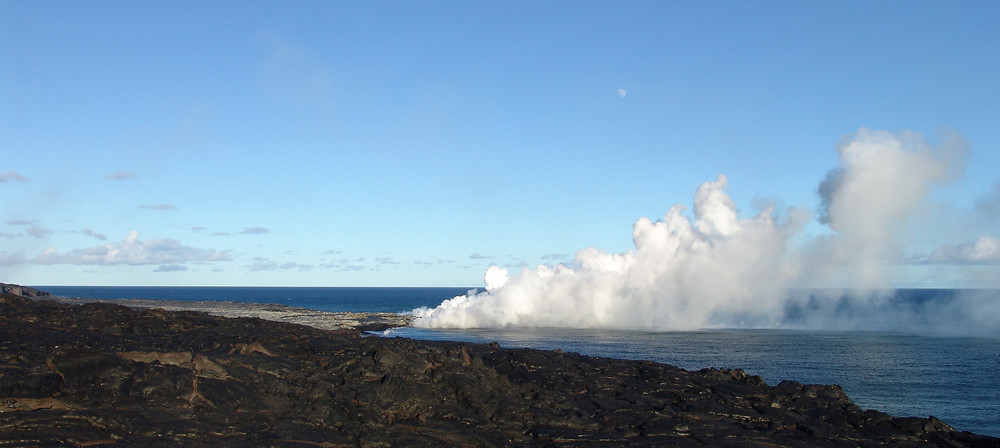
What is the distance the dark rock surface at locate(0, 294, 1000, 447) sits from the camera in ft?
85.4

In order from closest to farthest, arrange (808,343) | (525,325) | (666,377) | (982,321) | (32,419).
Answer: (32,419) < (666,377) < (808,343) < (525,325) < (982,321)

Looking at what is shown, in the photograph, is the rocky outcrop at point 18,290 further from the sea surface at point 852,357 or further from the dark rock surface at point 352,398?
the dark rock surface at point 352,398

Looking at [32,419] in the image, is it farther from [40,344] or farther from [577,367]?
[577,367]

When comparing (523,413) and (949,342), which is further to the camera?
(949,342)

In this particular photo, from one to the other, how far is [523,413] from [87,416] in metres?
17.2

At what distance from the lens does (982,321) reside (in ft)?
511

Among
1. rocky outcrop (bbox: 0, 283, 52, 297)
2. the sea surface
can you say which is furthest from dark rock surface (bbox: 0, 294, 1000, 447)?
rocky outcrop (bbox: 0, 283, 52, 297)

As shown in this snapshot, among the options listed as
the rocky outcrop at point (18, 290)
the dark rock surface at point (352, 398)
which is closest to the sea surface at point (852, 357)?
the dark rock surface at point (352, 398)

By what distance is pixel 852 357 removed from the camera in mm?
87188

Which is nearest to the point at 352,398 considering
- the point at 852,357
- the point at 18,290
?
the point at 852,357

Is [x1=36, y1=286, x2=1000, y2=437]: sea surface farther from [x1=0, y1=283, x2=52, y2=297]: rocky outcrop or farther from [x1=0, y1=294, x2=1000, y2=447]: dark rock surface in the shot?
[x1=0, y1=283, x2=52, y2=297]: rocky outcrop

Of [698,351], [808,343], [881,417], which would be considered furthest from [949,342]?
[881,417]

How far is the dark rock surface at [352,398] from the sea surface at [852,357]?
16.9 meters

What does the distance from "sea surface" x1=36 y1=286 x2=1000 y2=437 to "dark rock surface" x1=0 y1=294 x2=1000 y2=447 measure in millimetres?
16918
